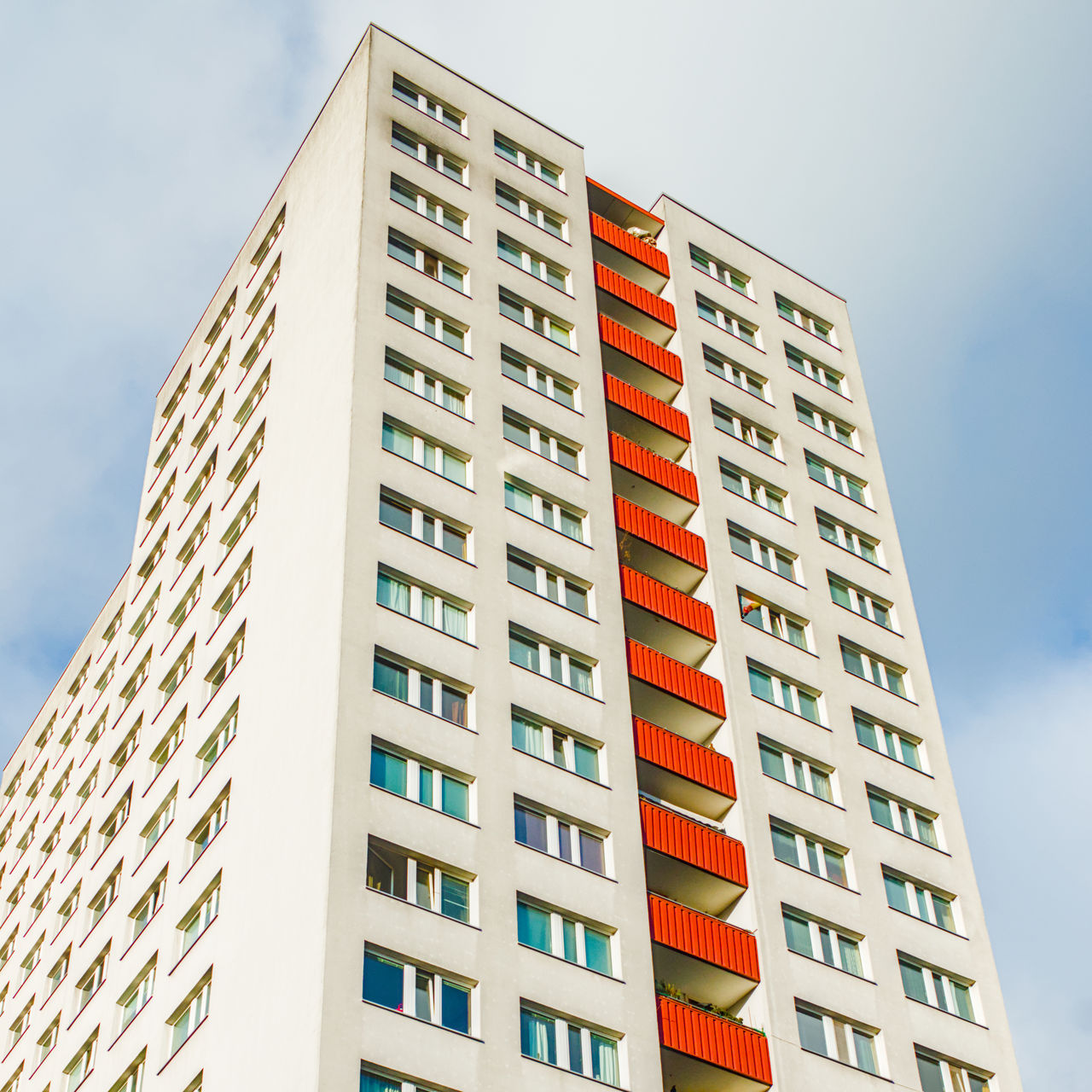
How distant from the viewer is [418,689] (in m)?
40.6

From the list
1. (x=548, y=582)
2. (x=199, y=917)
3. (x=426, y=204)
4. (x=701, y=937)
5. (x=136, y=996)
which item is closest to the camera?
(x=701, y=937)

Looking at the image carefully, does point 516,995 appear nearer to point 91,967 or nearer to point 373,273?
point 91,967

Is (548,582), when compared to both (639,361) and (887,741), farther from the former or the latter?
(887,741)

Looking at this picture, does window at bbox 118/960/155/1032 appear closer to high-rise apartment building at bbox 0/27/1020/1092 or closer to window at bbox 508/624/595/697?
high-rise apartment building at bbox 0/27/1020/1092

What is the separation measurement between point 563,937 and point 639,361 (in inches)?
975

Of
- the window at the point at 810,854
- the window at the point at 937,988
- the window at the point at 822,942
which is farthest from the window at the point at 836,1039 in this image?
the window at the point at 810,854

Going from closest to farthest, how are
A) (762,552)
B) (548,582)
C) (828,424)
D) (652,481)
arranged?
(548,582) < (652,481) < (762,552) < (828,424)

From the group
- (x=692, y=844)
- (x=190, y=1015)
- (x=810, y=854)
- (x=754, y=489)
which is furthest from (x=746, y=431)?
(x=190, y=1015)

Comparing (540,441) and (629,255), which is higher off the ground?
(629,255)

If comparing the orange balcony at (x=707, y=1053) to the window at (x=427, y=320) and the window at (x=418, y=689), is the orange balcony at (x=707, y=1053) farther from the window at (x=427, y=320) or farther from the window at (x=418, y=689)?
the window at (x=427, y=320)

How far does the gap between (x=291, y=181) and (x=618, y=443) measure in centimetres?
1765

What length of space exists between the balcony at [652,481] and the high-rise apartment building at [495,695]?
0.17m

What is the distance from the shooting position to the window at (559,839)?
→ 131ft

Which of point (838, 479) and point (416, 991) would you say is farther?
point (838, 479)
